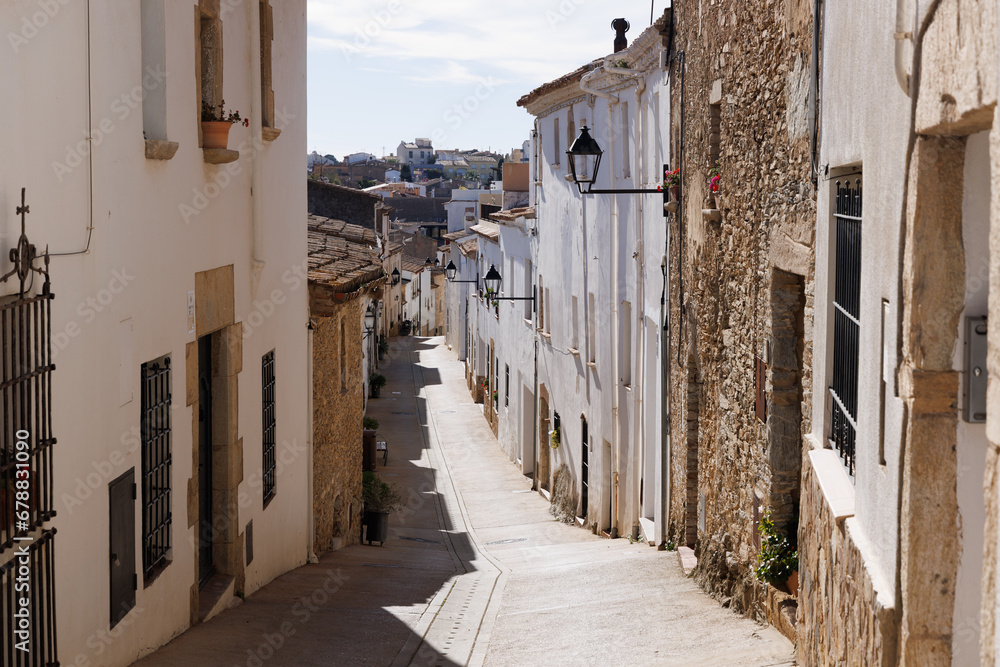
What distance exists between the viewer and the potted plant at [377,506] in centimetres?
1562

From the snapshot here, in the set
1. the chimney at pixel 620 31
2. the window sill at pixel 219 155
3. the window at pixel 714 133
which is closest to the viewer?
the window sill at pixel 219 155

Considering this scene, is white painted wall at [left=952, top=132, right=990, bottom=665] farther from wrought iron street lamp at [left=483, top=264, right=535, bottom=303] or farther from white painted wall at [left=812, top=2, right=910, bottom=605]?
wrought iron street lamp at [left=483, top=264, right=535, bottom=303]

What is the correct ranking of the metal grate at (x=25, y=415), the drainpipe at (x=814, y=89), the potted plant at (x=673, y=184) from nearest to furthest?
the metal grate at (x=25, y=415), the drainpipe at (x=814, y=89), the potted plant at (x=673, y=184)

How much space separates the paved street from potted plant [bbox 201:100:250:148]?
353 cm

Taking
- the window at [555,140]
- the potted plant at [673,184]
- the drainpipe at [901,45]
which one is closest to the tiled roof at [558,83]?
the window at [555,140]

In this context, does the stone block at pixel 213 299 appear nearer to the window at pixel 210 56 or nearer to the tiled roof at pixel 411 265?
the window at pixel 210 56

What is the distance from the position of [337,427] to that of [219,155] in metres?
6.66

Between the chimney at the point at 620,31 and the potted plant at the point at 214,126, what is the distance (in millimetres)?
10372

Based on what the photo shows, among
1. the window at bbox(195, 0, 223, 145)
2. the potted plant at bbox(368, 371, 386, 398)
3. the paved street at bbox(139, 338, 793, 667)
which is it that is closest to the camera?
the paved street at bbox(139, 338, 793, 667)

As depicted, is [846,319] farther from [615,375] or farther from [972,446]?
[615,375]

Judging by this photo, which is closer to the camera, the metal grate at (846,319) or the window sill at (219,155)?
the metal grate at (846,319)

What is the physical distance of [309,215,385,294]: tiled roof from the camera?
12.0 meters

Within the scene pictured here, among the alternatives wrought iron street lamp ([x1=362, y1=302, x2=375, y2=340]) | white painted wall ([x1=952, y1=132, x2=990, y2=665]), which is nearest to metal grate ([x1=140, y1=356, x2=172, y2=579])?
white painted wall ([x1=952, y1=132, x2=990, y2=665])

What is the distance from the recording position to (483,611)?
375 inches
